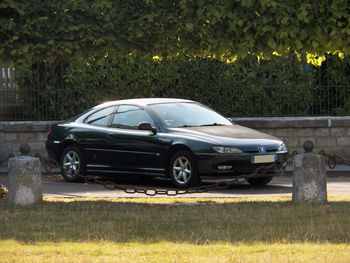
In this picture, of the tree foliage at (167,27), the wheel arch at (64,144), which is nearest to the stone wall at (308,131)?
the wheel arch at (64,144)

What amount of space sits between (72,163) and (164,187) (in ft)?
6.46

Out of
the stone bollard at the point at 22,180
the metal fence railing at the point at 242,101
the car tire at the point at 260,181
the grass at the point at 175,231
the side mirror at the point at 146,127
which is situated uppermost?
the metal fence railing at the point at 242,101

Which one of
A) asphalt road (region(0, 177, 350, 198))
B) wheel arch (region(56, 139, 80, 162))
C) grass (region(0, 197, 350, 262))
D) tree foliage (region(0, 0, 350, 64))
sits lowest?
grass (region(0, 197, 350, 262))

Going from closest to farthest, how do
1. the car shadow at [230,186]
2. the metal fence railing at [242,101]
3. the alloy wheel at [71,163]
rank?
the car shadow at [230,186]
the alloy wheel at [71,163]
the metal fence railing at [242,101]

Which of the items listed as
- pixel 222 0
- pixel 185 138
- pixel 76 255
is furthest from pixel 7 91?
pixel 76 255

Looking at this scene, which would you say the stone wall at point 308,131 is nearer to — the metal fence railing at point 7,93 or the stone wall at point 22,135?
the stone wall at point 22,135

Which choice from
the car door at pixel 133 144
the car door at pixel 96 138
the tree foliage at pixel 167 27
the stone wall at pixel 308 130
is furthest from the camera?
the stone wall at pixel 308 130

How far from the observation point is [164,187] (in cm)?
1383

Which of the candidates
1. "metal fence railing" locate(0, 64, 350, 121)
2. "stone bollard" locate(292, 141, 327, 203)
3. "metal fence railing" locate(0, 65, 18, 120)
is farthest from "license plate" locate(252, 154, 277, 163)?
"metal fence railing" locate(0, 65, 18, 120)

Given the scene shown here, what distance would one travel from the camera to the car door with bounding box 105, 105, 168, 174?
13609 mm

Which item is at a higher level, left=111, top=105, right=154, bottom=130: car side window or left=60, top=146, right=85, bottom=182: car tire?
left=111, top=105, right=154, bottom=130: car side window

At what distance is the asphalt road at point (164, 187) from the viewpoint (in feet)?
42.5

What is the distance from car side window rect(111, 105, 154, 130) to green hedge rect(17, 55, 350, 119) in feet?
15.0

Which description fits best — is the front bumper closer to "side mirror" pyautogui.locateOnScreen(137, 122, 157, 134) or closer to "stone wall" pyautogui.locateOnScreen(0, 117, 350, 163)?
"side mirror" pyautogui.locateOnScreen(137, 122, 157, 134)
